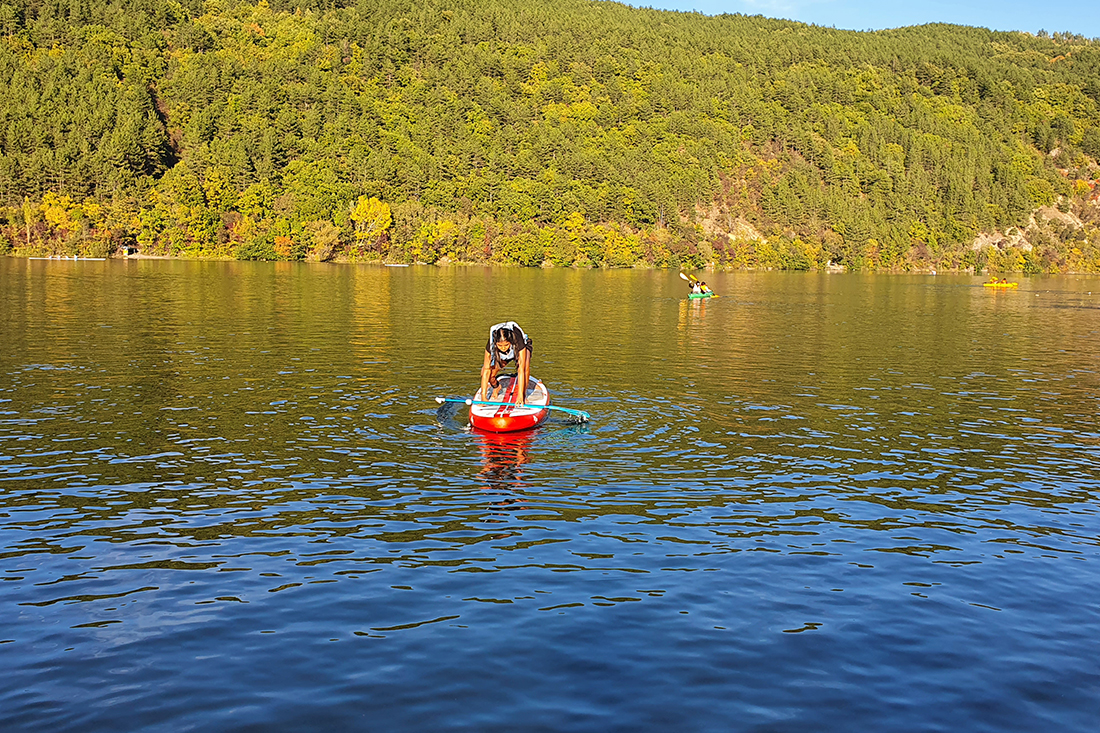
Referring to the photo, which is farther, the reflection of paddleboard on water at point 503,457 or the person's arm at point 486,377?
the person's arm at point 486,377

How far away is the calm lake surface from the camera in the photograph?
41.2ft

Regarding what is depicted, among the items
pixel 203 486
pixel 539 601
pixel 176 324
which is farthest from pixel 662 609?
pixel 176 324

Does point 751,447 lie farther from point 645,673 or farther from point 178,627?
point 178,627

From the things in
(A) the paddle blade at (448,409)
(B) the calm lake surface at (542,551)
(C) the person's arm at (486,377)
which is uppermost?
(C) the person's arm at (486,377)

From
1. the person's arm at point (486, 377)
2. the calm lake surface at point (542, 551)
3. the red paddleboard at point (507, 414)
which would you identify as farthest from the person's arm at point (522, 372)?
the calm lake surface at point (542, 551)

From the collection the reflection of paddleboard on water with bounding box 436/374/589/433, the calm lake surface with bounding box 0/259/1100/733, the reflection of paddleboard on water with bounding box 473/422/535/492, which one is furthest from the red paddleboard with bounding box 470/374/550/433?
the calm lake surface with bounding box 0/259/1100/733

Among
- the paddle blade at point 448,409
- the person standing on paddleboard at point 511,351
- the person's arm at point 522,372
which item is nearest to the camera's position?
the person's arm at point 522,372

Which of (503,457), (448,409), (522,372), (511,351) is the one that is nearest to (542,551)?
(503,457)

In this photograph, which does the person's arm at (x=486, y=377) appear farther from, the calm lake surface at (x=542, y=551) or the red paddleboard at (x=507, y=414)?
the calm lake surface at (x=542, y=551)

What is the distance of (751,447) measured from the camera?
29.0m

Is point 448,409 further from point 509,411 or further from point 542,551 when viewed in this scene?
point 542,551

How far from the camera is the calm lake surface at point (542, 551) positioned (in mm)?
12555

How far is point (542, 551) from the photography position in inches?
730

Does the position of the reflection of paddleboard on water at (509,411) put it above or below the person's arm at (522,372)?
below
